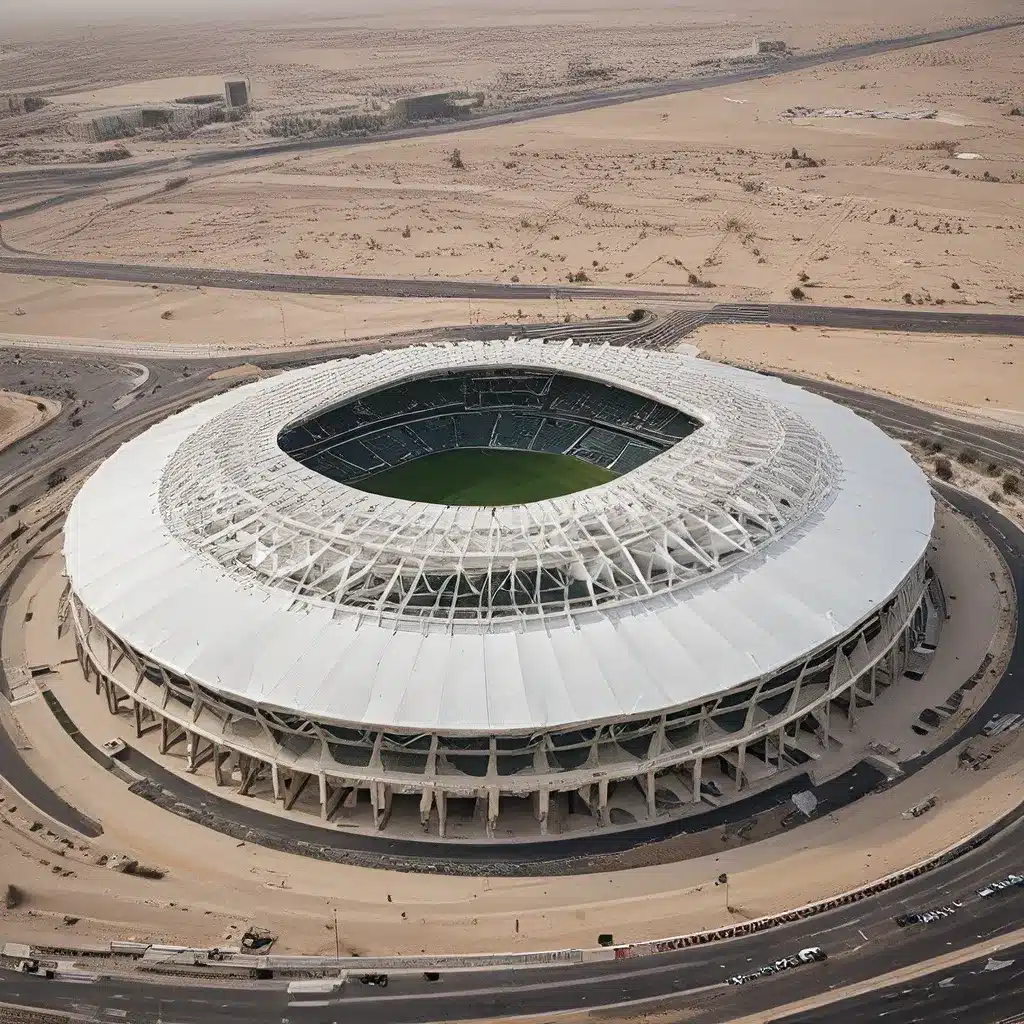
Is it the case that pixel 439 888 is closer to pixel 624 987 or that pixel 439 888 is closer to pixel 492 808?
pixel 492 808

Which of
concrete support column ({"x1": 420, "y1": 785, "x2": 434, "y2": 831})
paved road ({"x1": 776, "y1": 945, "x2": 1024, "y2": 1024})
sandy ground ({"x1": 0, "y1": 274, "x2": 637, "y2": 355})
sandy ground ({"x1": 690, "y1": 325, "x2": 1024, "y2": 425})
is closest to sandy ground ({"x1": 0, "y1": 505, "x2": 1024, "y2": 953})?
concrete support column ({"x1": 420, "y1": 785, "x2": 434, "y2": 831})

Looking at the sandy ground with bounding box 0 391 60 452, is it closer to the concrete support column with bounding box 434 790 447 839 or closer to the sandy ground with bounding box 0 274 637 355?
the sandy ground with bounding box 0 274 637 355

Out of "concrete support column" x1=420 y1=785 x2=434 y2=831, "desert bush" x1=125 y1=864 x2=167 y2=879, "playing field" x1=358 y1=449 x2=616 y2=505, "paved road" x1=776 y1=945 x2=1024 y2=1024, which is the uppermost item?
"playing field" x1=358 y1=449 x2=616 y2=505

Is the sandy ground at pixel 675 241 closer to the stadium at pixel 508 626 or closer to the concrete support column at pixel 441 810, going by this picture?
the stadium at pixel 508 626

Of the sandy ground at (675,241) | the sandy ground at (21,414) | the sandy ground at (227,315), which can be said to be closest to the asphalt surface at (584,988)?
the sandy ground at (21,414)

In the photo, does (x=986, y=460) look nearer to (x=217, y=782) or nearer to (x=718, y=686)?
(x=718, y=686)

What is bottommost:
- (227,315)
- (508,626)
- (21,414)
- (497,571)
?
(21,414)

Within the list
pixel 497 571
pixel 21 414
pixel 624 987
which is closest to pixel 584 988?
pixel 624 987
